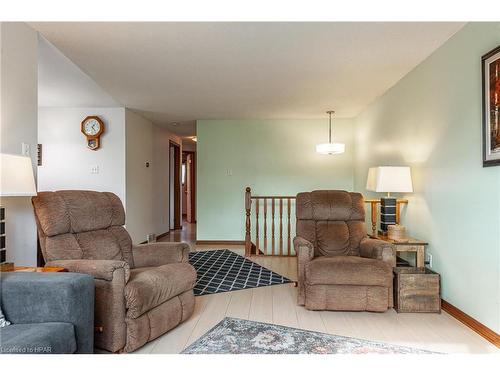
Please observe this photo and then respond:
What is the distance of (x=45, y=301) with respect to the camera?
1.47 m

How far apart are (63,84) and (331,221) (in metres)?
3.53

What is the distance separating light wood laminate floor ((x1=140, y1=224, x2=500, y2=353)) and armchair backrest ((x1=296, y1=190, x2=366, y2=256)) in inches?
24.7

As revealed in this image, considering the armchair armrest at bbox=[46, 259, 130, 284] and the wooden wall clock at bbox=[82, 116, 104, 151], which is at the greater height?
the wooden wall clock at bbox=[82, 116, 104, 151]

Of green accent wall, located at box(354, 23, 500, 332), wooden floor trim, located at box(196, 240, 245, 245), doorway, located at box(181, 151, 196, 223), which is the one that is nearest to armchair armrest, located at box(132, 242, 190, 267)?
green accent wall, located at box(354, 23, 500, 332)

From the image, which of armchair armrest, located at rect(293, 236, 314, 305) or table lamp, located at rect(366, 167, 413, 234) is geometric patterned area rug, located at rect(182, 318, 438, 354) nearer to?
armchair armrest, located at rect(293, 236, 314, 305)

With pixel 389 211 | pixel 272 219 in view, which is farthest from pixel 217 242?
pixel 389 211

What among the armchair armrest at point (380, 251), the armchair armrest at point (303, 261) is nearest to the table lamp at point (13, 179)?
the armchair armrest at point (303, 261)

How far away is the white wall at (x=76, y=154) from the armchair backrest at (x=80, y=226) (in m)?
2.24

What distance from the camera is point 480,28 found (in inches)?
87.0

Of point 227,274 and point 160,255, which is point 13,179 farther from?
point 227,274

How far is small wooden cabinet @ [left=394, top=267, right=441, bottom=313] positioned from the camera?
2.58 m

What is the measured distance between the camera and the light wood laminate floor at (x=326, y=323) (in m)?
2.06
